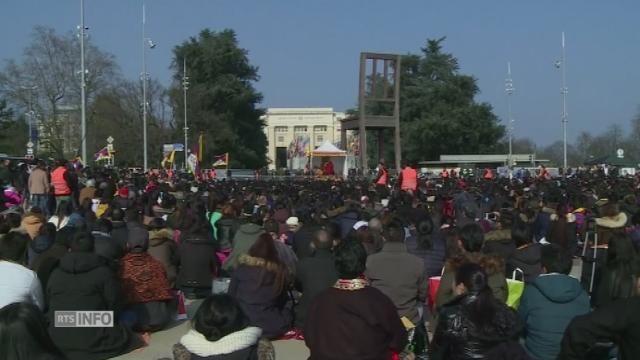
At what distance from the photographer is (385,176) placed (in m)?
22.8

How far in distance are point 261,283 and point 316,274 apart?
594mm

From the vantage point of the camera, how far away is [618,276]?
6074 mm

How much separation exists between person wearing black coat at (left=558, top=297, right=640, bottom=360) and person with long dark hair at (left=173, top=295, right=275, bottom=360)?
1758 mm

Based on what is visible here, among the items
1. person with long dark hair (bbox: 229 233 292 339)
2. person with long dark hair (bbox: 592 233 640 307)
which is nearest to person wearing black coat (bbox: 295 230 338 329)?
person with long dark hair (bbox: 229 233 292 339)

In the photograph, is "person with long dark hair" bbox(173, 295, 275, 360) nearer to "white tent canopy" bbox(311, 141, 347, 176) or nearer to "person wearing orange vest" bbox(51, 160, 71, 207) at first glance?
"person wearing orange vest" bbox(51, 160, 71, 207)

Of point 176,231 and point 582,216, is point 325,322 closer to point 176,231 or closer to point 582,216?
point 176,231

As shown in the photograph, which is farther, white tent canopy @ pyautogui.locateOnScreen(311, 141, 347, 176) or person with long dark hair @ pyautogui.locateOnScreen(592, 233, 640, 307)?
white tent canopy @ pyautogui.locateOnScreen(311, 141, 347, 176)

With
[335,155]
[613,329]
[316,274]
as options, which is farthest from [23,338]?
[335,155]

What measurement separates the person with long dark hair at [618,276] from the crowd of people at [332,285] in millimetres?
13

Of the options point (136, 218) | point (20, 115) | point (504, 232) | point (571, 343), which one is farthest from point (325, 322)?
point (20, 115)

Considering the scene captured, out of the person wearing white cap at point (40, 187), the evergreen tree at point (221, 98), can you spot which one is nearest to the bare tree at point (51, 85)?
the evergreen tree at point (221, 98)

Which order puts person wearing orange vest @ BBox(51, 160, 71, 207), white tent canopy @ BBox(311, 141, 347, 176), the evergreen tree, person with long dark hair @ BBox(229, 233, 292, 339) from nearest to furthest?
1. person with long dark hair @ BBox(229, 233, 292, 339)
2. person wearing orange vest @ BBox(51, 160, 71, 207)
3. white tent canopy @ BBox(311, 141, 347, 176)
4. the evergreen tree

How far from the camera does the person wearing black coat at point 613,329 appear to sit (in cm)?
371

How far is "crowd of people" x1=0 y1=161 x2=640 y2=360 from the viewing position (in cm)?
411
